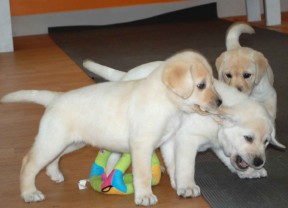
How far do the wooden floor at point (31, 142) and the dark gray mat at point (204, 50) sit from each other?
18cm

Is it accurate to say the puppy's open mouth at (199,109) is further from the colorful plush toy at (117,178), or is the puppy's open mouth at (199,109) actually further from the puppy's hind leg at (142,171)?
the colorful plush toy at (117,178)

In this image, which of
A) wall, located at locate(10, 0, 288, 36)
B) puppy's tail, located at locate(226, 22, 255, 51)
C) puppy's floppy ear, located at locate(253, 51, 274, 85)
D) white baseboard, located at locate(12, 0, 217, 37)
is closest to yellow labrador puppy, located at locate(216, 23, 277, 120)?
puppy's floppy ear, located at locate(253, 51, 274, 85)

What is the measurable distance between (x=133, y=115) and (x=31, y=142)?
1.17 metres

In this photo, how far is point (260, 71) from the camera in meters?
3.22

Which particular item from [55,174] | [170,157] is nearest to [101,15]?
[55,174]

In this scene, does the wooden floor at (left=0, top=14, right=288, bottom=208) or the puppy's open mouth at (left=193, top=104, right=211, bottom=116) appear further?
the wooden floor at (left=0, top=14, right=288, bottom=208)

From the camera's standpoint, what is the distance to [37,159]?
232 cm

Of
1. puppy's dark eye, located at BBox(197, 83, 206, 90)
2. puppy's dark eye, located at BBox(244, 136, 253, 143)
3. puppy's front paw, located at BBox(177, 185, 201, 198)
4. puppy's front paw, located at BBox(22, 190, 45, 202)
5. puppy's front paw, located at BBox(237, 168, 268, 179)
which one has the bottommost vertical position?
puppy's front paw, located at BBox(237, 168, 268, 179)

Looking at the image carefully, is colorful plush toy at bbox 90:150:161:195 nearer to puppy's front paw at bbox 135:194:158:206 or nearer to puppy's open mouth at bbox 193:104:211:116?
puppy's front paw at bbox 135:194:158:206

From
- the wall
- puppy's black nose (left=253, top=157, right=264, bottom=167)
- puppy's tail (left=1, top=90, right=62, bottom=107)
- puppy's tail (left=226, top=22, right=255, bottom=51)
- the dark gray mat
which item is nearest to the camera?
puppy's black nose (left=253, top=157, right=264, bottom=167)

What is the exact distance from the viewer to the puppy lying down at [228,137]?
2311 millimetres

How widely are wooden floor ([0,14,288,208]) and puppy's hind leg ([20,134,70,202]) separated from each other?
0.16 feet

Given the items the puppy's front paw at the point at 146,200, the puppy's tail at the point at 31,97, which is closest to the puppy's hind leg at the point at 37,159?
the puppy's tail at the point at 31,97

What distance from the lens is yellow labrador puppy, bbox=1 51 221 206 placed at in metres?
2.19
